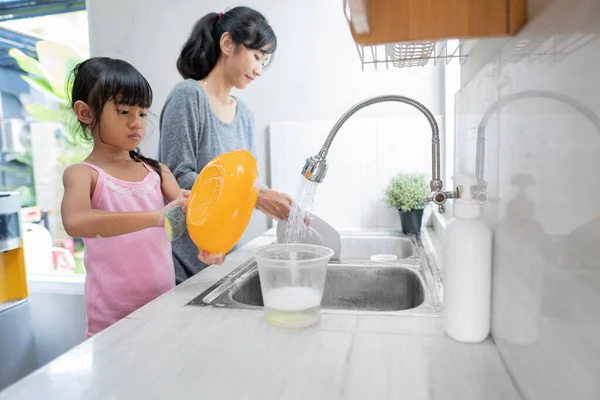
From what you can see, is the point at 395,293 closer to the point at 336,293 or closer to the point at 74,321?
the point at 336,293

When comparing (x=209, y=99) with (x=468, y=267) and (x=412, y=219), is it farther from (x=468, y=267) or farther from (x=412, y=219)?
(x=468, y=267)

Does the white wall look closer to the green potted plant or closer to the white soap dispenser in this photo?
the green potted plant

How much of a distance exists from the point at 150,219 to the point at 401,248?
968 millimetres

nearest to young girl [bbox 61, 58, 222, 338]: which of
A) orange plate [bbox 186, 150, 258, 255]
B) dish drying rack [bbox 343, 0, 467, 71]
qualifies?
orange plate [bbox 186, 150, 258, 255]

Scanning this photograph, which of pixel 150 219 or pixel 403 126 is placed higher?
pixel 403 126

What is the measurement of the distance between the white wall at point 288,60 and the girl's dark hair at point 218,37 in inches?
20.5

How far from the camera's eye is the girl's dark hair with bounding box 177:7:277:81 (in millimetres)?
1360

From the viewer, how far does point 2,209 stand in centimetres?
211

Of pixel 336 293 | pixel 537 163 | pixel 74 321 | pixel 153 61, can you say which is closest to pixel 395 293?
pixel 336 293

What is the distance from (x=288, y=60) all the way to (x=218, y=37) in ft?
1.89

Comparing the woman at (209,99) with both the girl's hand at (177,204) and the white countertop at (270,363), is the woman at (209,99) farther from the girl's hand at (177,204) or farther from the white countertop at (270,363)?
the white countertop at (270,363)

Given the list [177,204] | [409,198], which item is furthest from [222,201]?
[409,198]

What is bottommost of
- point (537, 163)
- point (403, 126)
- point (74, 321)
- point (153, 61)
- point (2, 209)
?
point (74, 321)

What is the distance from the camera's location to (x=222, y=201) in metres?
0.79
